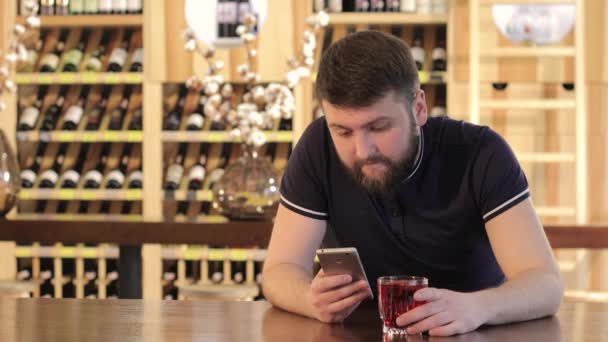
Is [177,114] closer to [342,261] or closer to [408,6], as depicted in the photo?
[408,6]

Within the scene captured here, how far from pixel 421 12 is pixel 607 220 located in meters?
1.57

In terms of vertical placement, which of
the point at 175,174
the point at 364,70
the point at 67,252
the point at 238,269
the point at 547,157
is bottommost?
the point at 238,269

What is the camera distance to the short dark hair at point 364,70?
181cm

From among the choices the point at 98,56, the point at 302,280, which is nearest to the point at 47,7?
the point at 98,56

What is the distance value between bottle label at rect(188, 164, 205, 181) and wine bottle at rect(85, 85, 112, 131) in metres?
0.64

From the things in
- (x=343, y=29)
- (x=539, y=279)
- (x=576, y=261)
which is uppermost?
(x=343, y=29)

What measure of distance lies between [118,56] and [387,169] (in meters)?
4.07

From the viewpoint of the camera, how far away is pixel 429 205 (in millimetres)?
2068

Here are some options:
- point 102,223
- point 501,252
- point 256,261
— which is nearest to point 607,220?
point 256,261

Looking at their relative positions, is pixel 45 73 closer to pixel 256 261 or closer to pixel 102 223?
pixel 256 261

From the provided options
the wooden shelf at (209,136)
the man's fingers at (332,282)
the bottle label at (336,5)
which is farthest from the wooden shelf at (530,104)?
the man's fingers at (332,282)

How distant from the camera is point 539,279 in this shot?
73.9 inches

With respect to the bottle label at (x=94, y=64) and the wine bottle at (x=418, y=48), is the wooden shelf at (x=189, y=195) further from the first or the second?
the wine bottle at (x=418, y=48)

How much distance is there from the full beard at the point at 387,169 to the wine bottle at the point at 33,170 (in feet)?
13.5
